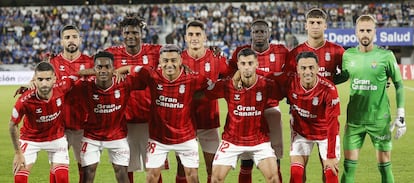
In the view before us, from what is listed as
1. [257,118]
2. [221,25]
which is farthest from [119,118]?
[221,25]

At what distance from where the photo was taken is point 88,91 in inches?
250

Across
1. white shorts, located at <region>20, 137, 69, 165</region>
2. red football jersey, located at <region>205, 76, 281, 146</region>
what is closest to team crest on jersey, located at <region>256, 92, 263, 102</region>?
red football jersey, located at <region>205, 76, 281, 146</region>

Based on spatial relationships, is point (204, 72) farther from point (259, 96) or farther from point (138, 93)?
point (259, 96)

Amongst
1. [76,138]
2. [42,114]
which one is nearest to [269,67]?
[76,138]

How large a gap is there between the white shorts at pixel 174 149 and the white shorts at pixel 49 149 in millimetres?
838

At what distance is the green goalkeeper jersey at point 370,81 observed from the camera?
6.39 metres

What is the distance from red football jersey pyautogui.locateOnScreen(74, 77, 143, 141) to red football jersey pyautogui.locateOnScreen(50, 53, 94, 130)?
0.24 m

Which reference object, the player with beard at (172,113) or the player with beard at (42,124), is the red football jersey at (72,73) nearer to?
the player with beard at (42,124)

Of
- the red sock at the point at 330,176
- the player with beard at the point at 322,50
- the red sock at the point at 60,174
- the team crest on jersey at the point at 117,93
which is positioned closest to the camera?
the red sock at the point at 330,176

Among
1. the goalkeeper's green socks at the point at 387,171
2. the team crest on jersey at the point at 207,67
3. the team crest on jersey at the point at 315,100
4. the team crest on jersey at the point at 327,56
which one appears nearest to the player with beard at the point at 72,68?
the team crest on jersey at the point at 207,67

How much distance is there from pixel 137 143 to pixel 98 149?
639 millimetres

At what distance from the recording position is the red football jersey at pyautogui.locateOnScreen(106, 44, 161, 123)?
6.75 m

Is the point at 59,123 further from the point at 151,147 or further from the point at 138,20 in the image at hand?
the point at 138,20

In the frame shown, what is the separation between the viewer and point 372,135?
255 inches
